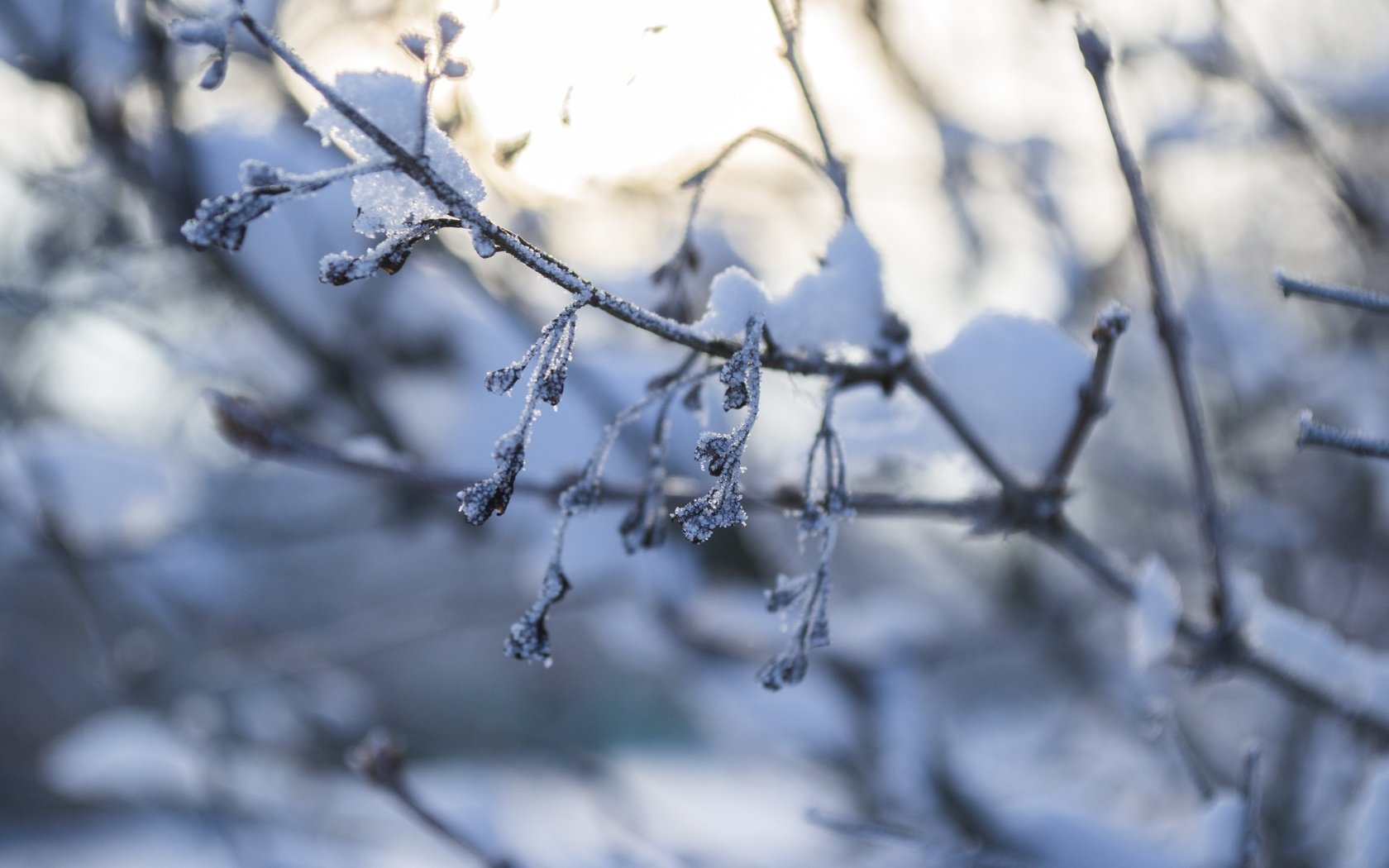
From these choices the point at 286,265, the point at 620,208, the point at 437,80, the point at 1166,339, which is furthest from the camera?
the point at 620,208

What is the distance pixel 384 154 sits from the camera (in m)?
0.50

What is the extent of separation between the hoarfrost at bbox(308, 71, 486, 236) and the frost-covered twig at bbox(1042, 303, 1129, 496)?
19.6 inches

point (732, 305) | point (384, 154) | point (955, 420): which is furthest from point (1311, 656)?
point (384, 154)

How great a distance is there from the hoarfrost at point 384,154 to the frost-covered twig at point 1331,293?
0.57 m

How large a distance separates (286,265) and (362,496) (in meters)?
1.01

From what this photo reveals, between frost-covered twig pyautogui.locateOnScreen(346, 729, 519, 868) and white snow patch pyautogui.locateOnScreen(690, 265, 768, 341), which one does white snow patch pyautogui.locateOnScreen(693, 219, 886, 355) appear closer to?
white snow patch pyautogui.locateOnScreen(690, 265, 768, 341)

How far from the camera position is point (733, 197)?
128 inches

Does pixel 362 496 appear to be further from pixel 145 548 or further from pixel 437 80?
pixel 437 80

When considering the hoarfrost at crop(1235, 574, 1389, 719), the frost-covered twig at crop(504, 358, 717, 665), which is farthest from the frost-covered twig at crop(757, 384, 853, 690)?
the hoarfrost at crop(1235, 574, 1389, 719)

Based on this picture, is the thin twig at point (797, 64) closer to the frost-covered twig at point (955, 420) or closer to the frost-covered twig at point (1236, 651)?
the frost-covered twig at point (955, 420)

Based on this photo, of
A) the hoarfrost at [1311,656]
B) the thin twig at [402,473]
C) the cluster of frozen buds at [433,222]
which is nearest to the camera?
the cluster of frozen buds at [433,222]

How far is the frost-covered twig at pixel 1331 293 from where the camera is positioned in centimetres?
58

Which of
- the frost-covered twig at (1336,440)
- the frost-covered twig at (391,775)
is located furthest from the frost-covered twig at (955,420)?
the frost-covered twig at (391,775)

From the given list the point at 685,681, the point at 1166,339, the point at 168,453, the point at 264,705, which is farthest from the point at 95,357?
the point at 1166,339
